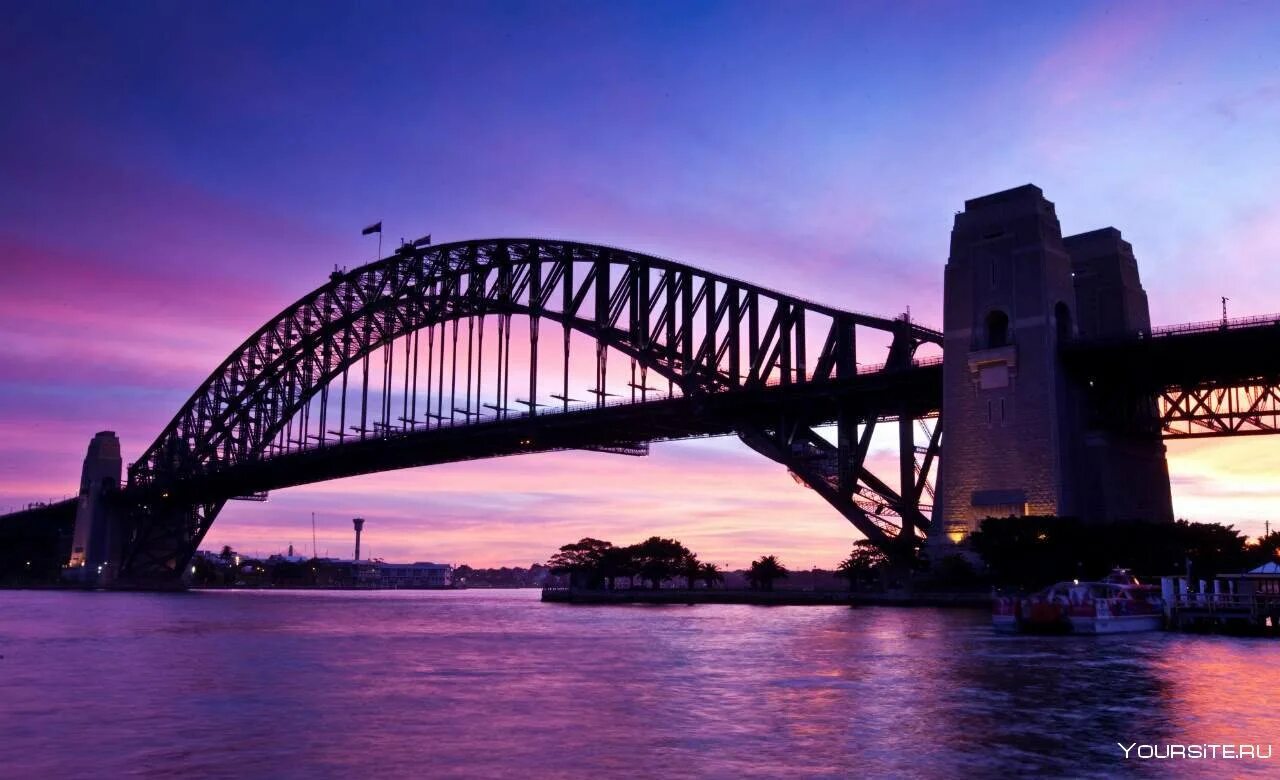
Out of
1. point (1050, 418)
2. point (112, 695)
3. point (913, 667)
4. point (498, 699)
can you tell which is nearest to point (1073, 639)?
point (913, 667)

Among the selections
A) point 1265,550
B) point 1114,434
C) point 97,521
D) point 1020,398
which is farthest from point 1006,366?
point 97,521

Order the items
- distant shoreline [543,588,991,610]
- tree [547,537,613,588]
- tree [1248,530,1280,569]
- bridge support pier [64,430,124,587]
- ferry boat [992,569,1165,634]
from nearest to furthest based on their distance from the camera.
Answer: ferry boat [992,569,1165,634] → tree [1248,530,1280,569] → distant shoreline [543,588,991,610] → tree [547,537,613,588] → bridge support pier [64,430,124,587]

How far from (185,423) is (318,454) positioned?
36343 mm

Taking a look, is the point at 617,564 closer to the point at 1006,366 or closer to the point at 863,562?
the point at 863,562

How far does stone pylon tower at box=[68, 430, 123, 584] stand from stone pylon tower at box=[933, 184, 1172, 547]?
374ft

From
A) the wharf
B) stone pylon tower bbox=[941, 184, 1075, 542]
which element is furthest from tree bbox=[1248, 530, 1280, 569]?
the wharf

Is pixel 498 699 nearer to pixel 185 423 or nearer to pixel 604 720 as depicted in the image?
pixel 604 720

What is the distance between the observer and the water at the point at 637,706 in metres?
20.5

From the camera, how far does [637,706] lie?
27734 mm

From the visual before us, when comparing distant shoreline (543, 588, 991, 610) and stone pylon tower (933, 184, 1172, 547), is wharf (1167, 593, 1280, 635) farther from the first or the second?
distant shoreline (543, 588, 991, 610)

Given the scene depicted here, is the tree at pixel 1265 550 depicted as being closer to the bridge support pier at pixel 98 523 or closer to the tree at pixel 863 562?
the tree at pixel 863 562

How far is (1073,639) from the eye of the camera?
48438 mm

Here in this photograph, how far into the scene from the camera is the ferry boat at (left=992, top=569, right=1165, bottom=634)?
51.0 meters

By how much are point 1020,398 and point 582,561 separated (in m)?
73.1
